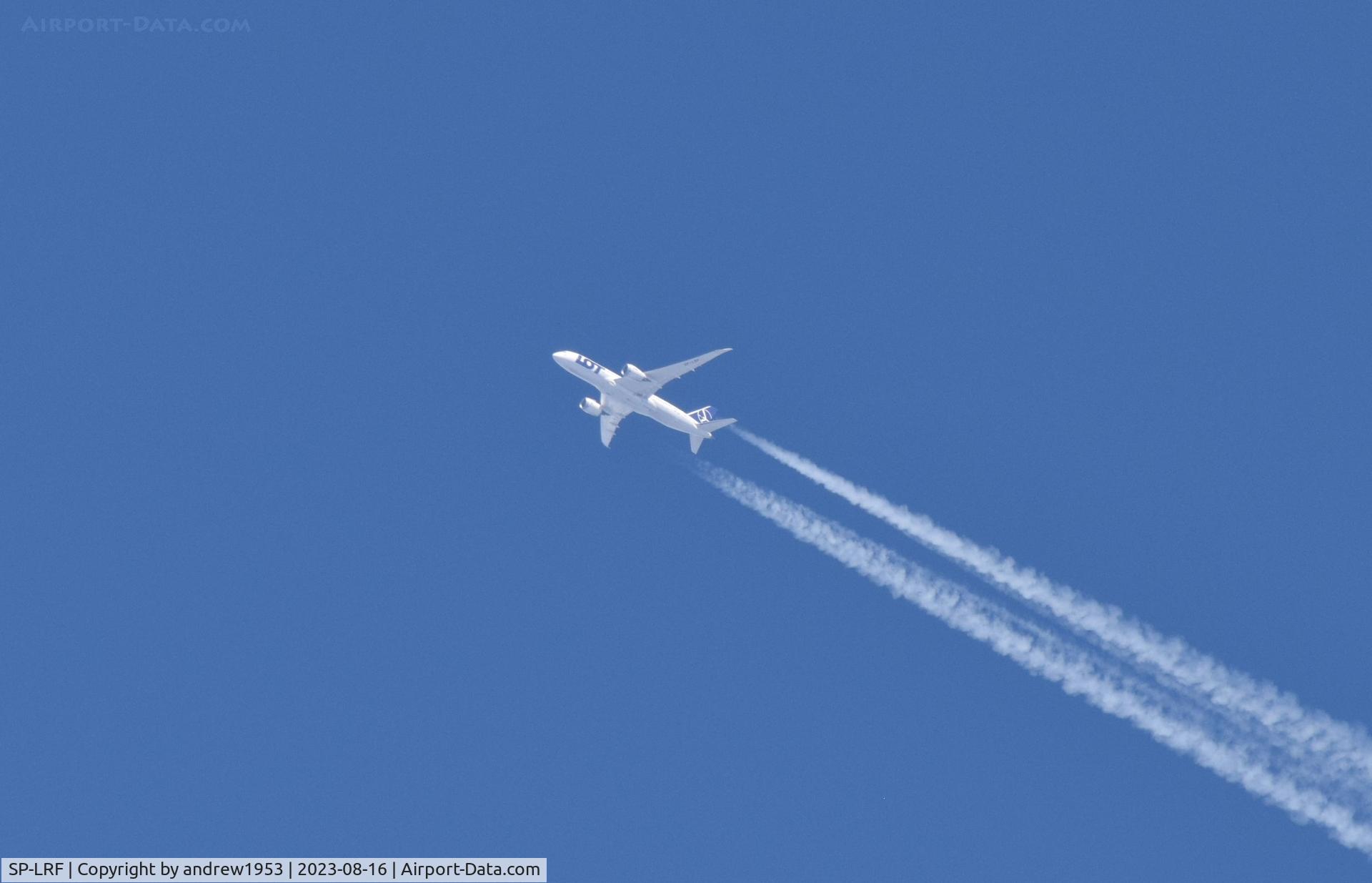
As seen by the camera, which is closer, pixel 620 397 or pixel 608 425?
pixel 620 397

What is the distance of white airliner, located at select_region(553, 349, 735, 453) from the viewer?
106312 millimetres

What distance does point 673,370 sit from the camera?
348 feet

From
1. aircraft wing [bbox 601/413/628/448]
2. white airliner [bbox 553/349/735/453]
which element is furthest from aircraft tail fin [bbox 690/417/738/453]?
aircraft wing [bbox 601/413/628/448]

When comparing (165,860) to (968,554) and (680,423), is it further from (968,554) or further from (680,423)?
(968,554)

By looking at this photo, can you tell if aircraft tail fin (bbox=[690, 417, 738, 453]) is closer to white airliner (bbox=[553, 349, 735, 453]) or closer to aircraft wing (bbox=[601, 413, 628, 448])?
white airliner (bbox=[553, 349, 735, 453])

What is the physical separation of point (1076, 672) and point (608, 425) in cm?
3182

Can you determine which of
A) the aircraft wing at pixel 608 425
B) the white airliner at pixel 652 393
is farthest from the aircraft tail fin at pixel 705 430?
the aircraft wing at pixel 608 425

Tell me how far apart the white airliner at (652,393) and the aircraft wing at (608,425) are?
236 cm

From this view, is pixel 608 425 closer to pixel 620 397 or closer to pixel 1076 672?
pixel 620 397

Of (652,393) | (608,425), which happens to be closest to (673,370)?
(652,393)

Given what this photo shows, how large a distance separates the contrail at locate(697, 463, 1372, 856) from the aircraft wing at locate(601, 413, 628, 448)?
8.56 meters

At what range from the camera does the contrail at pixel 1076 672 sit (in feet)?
299

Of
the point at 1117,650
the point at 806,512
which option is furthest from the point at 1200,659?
the point at 806,512

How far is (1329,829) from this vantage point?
90.4m
